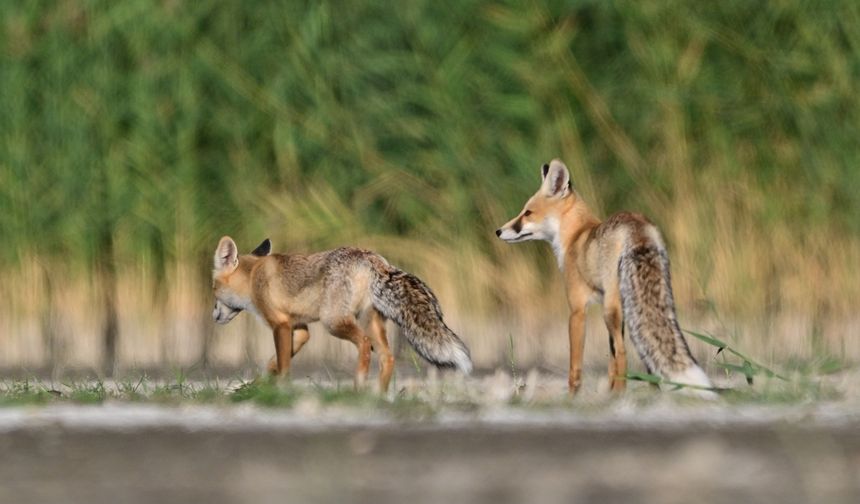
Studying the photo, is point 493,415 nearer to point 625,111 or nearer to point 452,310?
point 452,310

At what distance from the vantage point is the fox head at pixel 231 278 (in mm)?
8852

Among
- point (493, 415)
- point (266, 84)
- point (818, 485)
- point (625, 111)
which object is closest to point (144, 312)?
point (266, 84)

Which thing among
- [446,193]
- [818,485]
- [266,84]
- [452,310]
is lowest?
[818,485]

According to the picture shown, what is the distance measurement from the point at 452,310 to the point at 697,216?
1463mm

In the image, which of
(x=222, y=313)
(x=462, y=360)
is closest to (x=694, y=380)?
(x=462, y=360)

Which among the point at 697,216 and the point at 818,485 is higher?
the point at 697,216

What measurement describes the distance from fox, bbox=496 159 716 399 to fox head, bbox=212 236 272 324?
1.24 meters

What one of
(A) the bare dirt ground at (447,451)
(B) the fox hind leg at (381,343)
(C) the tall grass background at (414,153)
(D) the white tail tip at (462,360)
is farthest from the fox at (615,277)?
(C) the tall grass background at (414,153)

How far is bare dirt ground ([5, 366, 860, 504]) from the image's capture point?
4.93m

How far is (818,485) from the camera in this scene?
16.5ft

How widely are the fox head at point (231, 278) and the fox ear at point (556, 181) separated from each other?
1463mm

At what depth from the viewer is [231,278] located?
8883 mm

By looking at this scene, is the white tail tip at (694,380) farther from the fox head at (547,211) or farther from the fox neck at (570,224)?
the fox head at (547,211)

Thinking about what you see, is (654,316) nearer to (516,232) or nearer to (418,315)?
(418,315)
